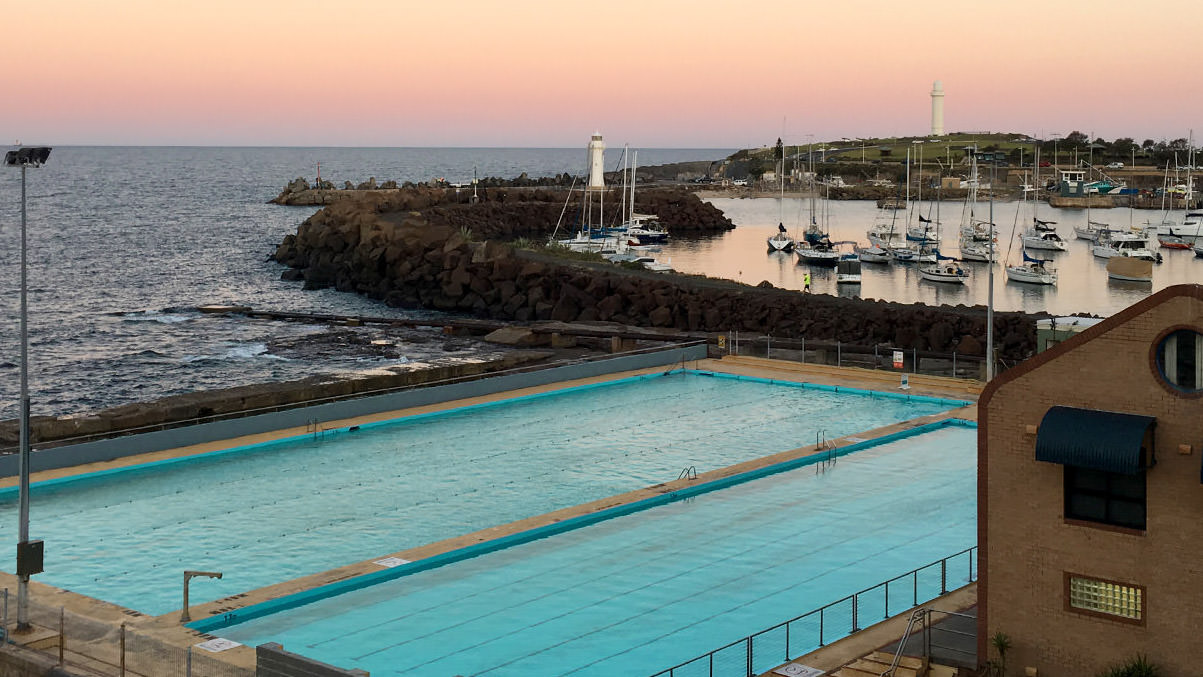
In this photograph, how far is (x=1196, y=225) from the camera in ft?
408

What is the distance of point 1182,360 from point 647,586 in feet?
33.2

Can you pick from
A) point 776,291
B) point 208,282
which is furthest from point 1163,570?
point 208,282

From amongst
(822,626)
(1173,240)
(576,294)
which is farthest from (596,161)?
(822,626)

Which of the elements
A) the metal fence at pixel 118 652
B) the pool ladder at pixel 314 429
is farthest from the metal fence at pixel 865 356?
the metal fence at pixel 118 652

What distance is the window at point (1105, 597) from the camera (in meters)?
16.0

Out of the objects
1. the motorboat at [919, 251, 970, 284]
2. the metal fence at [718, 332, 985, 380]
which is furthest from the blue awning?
the motorboat at [919, 251, 970, 284]

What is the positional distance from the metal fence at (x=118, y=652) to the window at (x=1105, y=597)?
994cm

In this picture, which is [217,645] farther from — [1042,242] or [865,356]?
[1042,242]

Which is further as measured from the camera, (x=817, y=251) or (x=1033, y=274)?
(x=817, y=251)

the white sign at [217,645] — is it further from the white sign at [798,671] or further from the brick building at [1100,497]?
the brick building at [1100,497]

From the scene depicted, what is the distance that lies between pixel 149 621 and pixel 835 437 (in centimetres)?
2008

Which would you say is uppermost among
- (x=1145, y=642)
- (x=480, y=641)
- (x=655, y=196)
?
(x=655, y=196)

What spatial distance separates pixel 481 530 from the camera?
2581 centimetres

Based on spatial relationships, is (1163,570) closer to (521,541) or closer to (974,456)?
(521,541)
